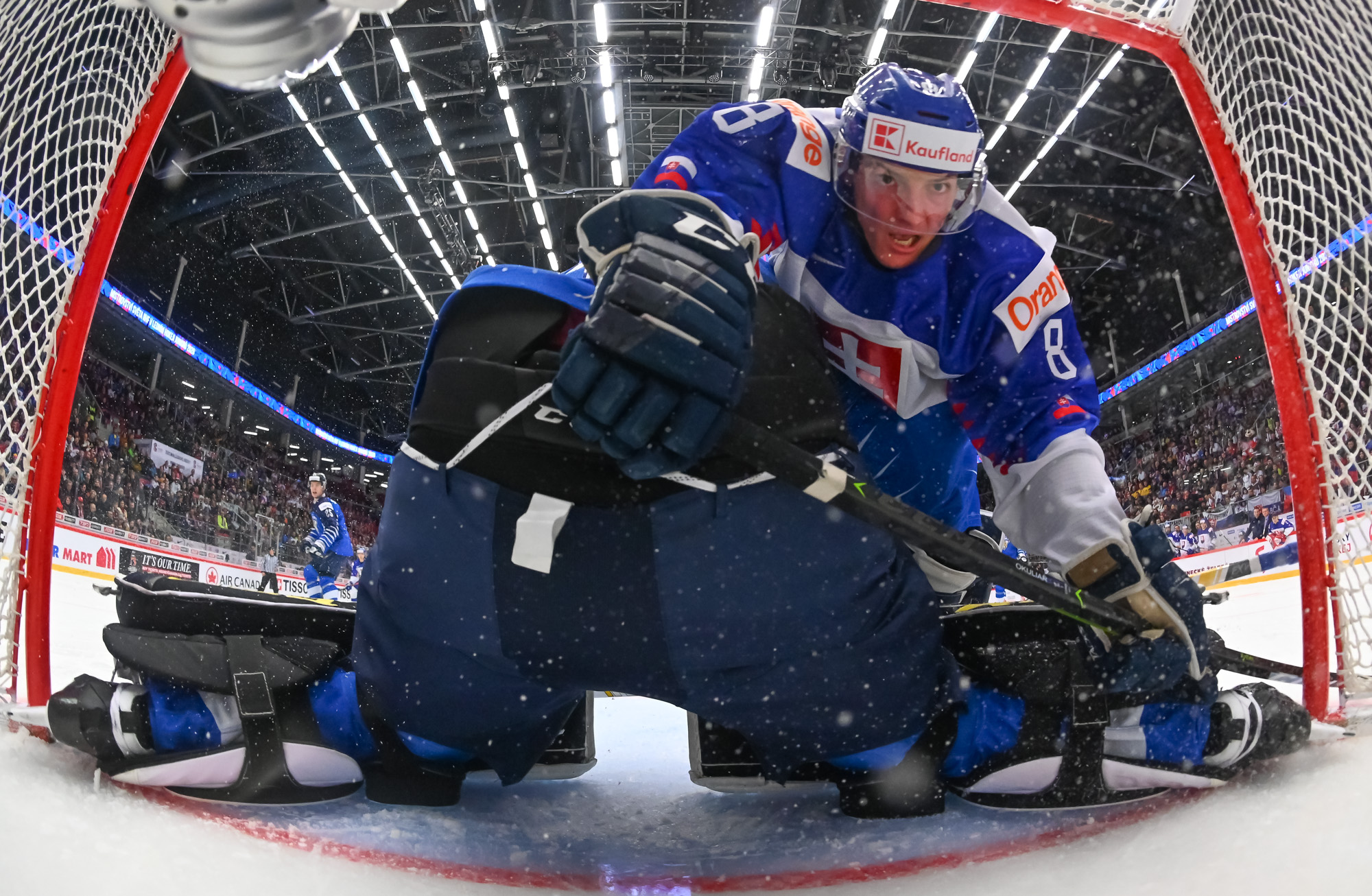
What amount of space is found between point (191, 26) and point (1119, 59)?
35.7ft

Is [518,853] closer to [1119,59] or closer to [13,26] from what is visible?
[13,26]

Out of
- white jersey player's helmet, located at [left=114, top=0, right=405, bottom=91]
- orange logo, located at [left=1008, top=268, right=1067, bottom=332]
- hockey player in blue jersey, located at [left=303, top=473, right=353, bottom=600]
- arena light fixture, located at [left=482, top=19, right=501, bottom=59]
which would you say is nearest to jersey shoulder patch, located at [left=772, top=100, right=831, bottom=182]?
orange logo, located at [left=1008, top=268, right=1067, bottom=332]

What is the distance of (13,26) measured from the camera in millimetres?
1204

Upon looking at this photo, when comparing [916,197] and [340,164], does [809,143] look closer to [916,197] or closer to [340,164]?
[916,197]

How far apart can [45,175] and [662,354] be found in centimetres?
119

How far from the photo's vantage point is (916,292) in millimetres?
1235

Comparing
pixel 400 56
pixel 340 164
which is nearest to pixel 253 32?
pixel 400 56

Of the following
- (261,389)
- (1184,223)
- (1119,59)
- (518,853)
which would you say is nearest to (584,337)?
(518,853)

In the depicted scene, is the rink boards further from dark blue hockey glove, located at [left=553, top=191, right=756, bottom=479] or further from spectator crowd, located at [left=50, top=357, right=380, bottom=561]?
spectator crowd, located at [left=50, top=357, right=380, bottom=561]

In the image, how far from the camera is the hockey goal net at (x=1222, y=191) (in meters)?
1.25

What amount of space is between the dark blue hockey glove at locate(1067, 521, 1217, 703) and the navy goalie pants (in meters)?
0.24

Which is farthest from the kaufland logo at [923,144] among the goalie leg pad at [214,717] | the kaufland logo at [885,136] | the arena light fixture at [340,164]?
the arena light fixture at [340,164]

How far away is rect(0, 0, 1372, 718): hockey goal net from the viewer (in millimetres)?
1255

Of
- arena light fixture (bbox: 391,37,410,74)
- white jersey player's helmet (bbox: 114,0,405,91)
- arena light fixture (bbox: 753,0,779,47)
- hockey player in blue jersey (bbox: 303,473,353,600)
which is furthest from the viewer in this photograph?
arena light fixture (bbox: 391,37,410,74)
